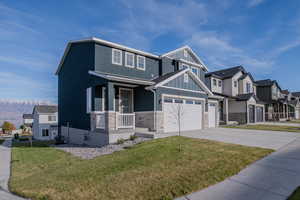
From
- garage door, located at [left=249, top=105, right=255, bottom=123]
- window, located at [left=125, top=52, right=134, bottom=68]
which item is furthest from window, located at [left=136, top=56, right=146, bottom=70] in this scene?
garage door, located at [left=249, top=105, right=255, bottom=123]

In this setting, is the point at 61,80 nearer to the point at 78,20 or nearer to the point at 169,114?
the point at 78,20

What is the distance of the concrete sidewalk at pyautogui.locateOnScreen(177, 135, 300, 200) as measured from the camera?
12.6ft

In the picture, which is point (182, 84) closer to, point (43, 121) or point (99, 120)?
point (99, 120)

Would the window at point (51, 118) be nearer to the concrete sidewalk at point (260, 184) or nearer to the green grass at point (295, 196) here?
the concrete sidewalk at point (260, 184)

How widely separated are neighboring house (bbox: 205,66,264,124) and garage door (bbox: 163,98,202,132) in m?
8.71

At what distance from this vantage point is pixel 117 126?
1055 centimetres

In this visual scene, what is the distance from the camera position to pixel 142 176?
16.0 ft

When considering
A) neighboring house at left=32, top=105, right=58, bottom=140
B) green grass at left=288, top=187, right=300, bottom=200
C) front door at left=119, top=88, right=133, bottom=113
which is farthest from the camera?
neighboring house at left=32, top=105, right=58, bottom=140

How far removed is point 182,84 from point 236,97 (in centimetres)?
1322

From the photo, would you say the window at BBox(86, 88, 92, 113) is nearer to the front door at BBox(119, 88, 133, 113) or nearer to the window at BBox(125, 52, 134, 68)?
the front door at BBox(119, 88, 133, 113)

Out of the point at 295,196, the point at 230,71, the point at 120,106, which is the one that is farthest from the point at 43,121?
the point at 295,196

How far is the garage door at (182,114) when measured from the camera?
1231 cm

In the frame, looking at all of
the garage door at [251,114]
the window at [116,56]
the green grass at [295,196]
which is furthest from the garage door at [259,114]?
the green grass at [295,196]

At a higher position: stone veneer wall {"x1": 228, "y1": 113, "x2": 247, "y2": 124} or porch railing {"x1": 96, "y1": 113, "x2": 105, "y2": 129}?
porch railing {"x1": 96, "y1": 113, "x2": 105, "y2": 129}
